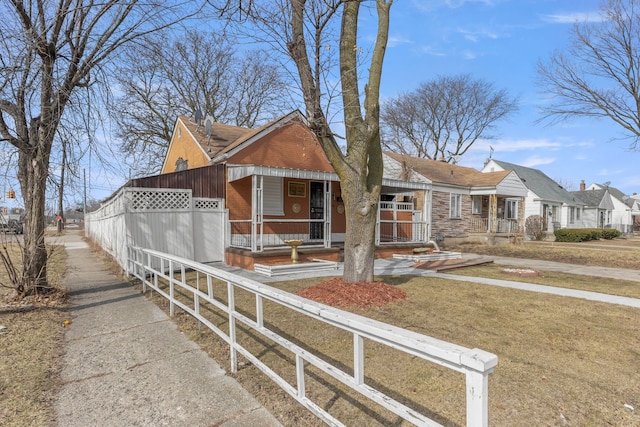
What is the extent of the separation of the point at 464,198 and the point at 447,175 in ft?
6.45

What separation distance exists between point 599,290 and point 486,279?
7.07 feet

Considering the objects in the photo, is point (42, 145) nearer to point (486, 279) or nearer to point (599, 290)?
point (486, 279)

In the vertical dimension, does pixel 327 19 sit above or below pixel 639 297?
above

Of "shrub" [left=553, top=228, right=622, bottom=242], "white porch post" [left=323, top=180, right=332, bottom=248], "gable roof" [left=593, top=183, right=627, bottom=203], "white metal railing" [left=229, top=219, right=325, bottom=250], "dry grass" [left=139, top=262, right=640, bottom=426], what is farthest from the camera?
"gable roof" [left=593, top=183, right=627, bottom=203]

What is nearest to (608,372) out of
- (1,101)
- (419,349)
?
(419,349)

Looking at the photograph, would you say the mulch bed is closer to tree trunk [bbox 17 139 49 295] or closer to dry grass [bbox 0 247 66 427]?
dry grass [bbox 0 247 66 427]

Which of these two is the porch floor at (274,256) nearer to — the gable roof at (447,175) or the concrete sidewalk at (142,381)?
the concrete sidewalk at (142,381)

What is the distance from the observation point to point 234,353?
3547 millimetres

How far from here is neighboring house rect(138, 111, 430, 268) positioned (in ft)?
34.2

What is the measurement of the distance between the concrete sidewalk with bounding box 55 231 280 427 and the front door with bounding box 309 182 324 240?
8.19 meters

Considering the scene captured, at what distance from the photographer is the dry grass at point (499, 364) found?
279 cm

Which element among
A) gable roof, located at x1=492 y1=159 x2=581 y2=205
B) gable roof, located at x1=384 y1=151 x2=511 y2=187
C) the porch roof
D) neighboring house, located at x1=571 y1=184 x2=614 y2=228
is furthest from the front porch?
neighboring house, located at x1=571 y1=184 x2=614 y2=228

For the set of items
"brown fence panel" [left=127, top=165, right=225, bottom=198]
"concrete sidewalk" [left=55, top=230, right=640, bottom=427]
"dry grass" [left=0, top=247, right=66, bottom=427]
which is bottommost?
"concrete sidewalk" [left=55, top=230, right=640, bottom=427]

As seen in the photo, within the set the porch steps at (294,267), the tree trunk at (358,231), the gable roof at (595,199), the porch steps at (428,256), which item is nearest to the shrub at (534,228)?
the porch steps at (428,256)
